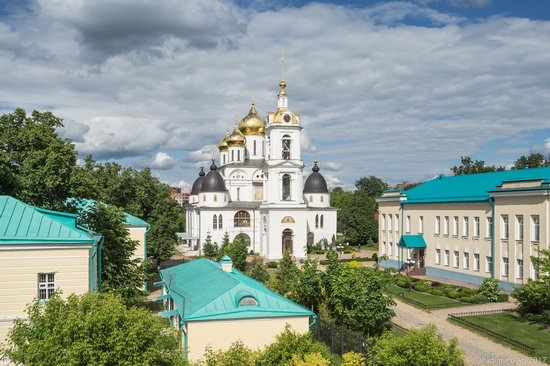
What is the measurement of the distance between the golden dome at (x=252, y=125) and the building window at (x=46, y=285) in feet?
170

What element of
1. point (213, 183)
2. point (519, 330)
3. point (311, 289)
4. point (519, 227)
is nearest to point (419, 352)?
point (311, 289)

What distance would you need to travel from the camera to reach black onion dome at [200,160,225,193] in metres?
61.9

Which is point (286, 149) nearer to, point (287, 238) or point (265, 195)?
point (265, 195)

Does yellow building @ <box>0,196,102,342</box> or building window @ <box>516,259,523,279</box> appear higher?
yellow building @ <box>0,196,102,342</box>

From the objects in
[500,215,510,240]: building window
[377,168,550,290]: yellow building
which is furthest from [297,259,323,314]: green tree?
[500,215,510,240]: building window

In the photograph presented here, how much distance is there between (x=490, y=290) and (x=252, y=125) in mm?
43232

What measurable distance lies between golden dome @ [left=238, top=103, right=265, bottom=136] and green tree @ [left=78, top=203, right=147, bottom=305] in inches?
1749

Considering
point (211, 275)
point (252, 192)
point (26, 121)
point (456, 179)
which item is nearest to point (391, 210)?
point (456, 179)

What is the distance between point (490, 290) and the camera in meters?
29.9

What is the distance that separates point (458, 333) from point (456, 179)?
22224 millimetres

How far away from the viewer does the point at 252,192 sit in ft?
215

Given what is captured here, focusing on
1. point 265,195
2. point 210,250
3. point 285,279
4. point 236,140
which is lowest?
point 210,250

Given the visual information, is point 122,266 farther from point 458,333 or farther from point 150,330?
point 458,333

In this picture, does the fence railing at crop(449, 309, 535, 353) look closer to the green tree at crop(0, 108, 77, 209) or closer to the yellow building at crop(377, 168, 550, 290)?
the yellow building at crop(377, 168, 550, 290)
